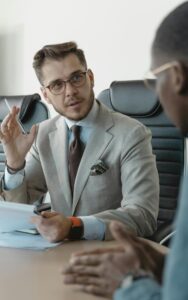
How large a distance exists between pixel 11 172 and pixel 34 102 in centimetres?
69

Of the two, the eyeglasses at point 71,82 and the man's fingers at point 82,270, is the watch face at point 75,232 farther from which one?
the eyeglasses at point 71,82

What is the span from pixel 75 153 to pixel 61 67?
0.36 m

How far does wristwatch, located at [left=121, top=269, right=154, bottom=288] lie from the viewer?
850 mm

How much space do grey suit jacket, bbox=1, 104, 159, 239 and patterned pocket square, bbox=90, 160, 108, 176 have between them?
12mm

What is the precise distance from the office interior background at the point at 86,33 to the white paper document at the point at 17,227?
1452 mm

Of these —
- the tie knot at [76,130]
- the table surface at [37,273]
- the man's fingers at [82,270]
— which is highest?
the tie knot at [76,130]

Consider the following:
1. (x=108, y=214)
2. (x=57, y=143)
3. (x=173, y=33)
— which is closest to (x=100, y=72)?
(x=57, y=143)

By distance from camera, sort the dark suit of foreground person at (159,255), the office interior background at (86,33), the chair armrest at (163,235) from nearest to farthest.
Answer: the dark suit of foreground person at (159,255) → the chair armrest at (163,235) → the office interior background at (86,33)

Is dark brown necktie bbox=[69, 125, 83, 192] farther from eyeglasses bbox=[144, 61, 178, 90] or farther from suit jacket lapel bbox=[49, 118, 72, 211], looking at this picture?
eyeglasses bbox=[144, 61, 178, 90]

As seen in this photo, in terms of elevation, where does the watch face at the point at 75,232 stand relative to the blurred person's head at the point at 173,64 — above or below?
below

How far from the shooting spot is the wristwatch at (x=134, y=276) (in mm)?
850

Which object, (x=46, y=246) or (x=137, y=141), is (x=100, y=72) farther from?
(x=46, y=246)

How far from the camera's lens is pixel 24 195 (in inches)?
75.4

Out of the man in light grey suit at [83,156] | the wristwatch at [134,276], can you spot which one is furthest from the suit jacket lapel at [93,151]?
the wristwatch at [134,276]
